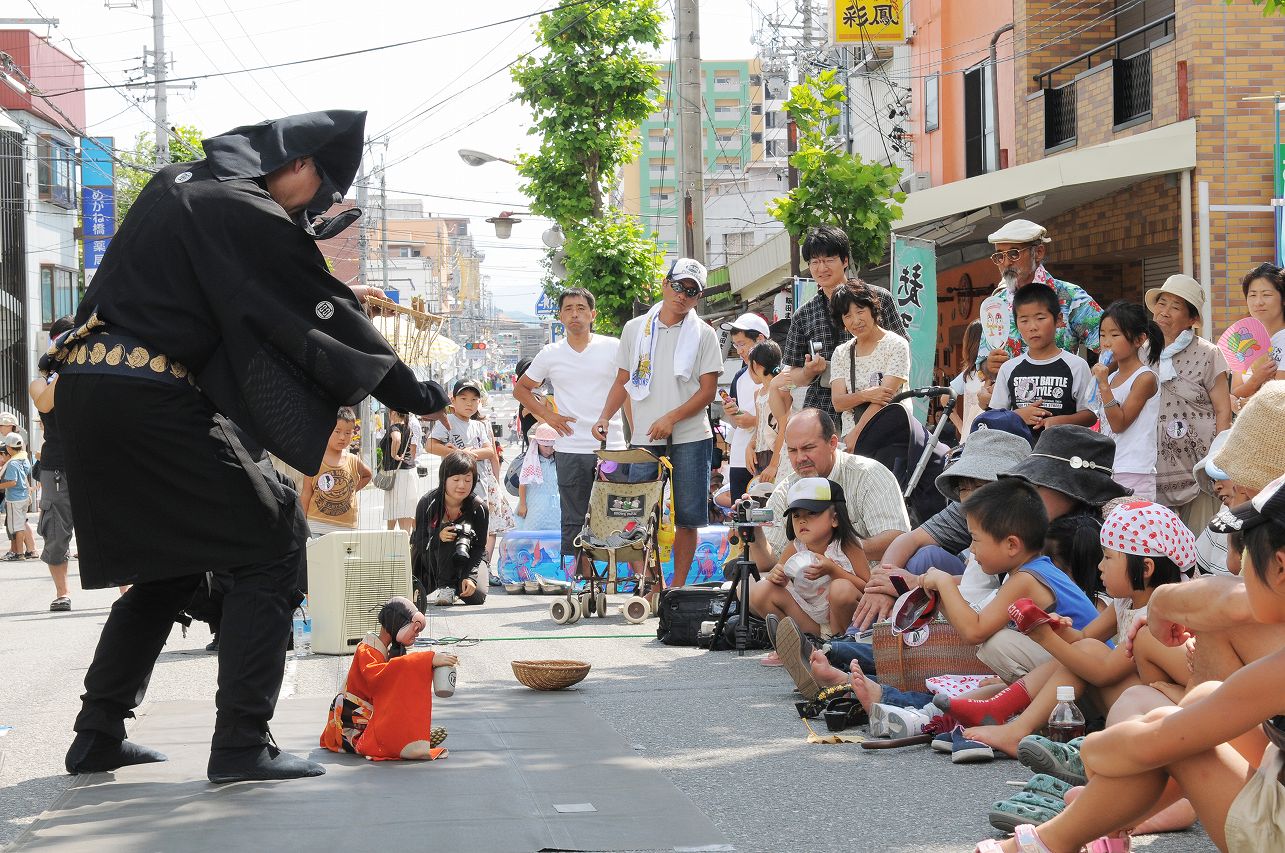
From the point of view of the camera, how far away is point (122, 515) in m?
4.48

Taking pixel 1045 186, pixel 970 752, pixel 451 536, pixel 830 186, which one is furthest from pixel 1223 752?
pixel 1045 186

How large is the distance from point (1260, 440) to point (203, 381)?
10.4ft

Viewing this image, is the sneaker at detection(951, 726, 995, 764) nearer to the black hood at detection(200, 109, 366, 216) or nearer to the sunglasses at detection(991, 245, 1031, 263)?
the black hood at detection(200, 109, 366, 216)

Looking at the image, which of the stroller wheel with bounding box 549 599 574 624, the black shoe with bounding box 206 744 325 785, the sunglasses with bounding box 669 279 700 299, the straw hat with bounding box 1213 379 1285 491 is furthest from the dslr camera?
the straw hat with bounding box 1213 379 1285 491

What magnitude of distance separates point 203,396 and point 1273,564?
3194mm

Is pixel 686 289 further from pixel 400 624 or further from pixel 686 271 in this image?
pixel 400 624

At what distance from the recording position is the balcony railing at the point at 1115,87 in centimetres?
1561

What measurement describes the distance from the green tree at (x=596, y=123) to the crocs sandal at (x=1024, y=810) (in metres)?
19.2

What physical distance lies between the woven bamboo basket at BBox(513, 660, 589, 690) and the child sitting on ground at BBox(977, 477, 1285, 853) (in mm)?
3288

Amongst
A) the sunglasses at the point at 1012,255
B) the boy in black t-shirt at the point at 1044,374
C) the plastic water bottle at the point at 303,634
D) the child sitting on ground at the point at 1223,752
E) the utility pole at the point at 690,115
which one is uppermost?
the utility pole at the point at 690,115

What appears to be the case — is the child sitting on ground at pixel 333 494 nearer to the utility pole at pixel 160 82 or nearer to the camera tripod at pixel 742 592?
the camera tripod at pixel 742 592

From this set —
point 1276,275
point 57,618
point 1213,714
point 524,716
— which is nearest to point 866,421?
point 1276,275

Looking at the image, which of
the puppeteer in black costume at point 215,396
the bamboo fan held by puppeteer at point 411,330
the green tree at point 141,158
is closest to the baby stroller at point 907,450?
the puppeteer in black costume at point 215,396

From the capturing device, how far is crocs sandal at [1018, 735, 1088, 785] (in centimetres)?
396
